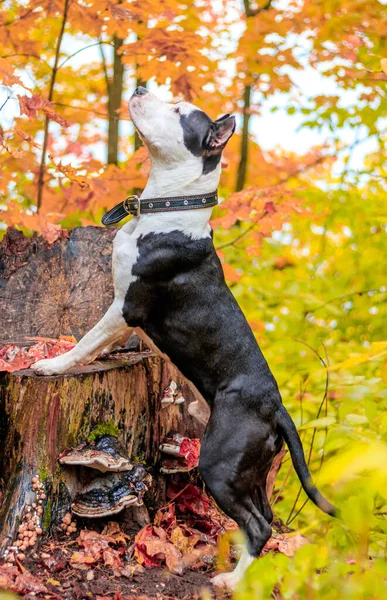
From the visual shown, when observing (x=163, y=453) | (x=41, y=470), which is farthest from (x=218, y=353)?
(x=41, y=470)

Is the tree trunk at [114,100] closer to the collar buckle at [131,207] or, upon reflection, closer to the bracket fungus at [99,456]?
the collar buckle at [131,207]

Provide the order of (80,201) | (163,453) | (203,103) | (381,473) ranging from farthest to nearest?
(203,103), (80,201), (163,453), (381,473)

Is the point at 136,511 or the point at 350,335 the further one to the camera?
the point at 350,335

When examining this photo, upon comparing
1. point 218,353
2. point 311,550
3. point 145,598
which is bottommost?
point 145,598

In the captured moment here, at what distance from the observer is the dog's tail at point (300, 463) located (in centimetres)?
260

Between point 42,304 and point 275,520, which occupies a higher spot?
point 42,304

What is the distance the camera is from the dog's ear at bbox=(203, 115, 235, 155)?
2.87 metres

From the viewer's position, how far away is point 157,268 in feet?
9.37

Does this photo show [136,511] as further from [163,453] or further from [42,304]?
[42,304]

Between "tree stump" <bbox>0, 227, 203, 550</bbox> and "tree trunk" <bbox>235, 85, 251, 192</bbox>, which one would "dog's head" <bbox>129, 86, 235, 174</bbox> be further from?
"tree trunk" <bbox>235, 85, 251, 192</bbox>

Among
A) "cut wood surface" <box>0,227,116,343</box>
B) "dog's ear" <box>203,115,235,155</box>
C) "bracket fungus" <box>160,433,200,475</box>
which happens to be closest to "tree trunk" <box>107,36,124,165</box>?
"cut wood surface" <box>0,227,116,343</box>

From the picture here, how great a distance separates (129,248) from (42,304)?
1.14 m

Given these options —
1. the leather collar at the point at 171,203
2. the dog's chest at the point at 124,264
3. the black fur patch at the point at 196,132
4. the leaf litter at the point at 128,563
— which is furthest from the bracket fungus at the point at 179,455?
the black fur patch at the point at 196,132

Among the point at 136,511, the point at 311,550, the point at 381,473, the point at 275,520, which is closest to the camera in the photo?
the point at 381,473
